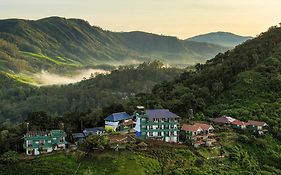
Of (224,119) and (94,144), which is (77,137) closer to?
(94,144)

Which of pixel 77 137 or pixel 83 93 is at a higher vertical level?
pixel 77 137

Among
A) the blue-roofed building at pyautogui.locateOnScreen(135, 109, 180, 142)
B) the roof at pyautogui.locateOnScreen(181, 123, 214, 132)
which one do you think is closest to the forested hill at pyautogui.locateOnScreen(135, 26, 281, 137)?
the roof at pyautogui.locateOnScreen(181, 123, 214, 132)

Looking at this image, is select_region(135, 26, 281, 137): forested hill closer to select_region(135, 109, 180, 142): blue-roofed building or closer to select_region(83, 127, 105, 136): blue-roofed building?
select_region(135, 109, 180, 142): blue-roofed building

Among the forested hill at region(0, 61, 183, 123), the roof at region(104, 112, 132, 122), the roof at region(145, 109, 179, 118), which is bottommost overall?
the forested hill at region(0, 61, 183, 123)

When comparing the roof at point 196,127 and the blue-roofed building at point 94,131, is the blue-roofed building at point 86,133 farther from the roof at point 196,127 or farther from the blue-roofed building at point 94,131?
the roof at point 196,127

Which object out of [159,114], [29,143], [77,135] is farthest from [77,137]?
[159,114]

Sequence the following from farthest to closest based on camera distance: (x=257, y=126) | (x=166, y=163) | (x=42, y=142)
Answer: (x=257, y=126), (x=42, y=142), (x=166, y=163)
